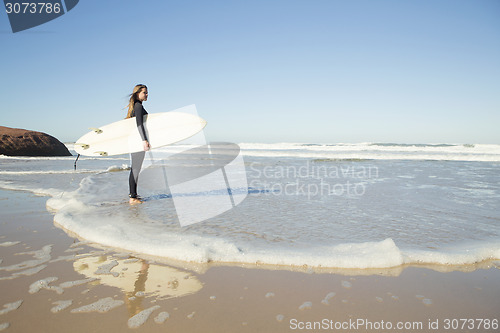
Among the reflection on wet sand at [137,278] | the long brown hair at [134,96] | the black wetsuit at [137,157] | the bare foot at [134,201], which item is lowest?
the bare foot at [134,201]

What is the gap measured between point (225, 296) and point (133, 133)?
4.32m

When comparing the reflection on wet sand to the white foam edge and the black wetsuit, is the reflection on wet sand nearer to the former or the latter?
the white foam edge

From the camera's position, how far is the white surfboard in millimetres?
5414

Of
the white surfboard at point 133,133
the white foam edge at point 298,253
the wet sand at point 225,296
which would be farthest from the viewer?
the white surfboard at point 133,133

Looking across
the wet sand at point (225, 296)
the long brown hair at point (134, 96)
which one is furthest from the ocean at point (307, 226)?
the long brown hair at point (134, 96)

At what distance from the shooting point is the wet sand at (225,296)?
1539mm

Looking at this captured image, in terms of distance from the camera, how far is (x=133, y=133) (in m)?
5.37

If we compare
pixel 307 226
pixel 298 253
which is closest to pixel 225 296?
pixel 298 253

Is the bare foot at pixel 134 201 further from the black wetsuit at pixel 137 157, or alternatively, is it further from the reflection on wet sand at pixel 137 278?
the reflection on wet sand at pixel 137 278

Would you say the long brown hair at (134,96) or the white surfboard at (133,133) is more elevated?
the long brown hair at (134,96)

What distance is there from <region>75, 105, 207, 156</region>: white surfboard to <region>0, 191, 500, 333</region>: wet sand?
3.15 meters

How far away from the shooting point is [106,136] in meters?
5.64

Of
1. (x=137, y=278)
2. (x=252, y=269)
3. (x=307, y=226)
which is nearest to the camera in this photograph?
(x=137, y=278)

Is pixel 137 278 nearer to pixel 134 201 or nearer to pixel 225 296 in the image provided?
pixel 225 296
